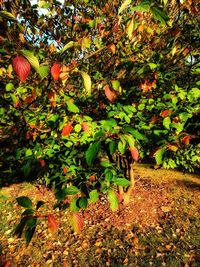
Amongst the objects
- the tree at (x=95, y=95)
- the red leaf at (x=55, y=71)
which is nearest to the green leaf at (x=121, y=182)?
the tree at (x=95, y=95)

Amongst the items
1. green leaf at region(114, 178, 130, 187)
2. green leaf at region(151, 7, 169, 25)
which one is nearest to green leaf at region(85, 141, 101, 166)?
green leaf at region(114, 178, 130, 187)

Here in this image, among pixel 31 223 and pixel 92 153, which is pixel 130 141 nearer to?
pixel 92 153

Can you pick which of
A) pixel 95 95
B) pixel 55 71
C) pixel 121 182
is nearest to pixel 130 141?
pixel 121 182

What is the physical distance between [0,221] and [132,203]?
3.15 m

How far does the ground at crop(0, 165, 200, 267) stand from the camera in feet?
14.9

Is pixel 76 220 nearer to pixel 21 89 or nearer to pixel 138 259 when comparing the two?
pixel 21 89

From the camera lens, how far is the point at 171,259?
4.41m

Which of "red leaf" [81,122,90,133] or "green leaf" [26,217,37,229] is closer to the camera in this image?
"green leaf" [26,217,37,229]

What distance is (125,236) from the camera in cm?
507

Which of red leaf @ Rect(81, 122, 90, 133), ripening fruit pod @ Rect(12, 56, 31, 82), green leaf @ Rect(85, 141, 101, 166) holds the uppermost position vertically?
ripening fruit pod @ Rect(12, 56, 31, 82)

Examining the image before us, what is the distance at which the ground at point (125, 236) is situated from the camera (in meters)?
4.54

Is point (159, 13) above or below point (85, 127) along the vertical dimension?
above

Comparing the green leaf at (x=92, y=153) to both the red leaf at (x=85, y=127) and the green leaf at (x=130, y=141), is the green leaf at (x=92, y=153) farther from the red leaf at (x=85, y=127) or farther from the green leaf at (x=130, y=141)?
the red leaf at (x=85, y=127)

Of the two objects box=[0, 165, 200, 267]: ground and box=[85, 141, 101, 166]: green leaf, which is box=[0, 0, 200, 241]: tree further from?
box=[0, 165, 200, 267]: ground
